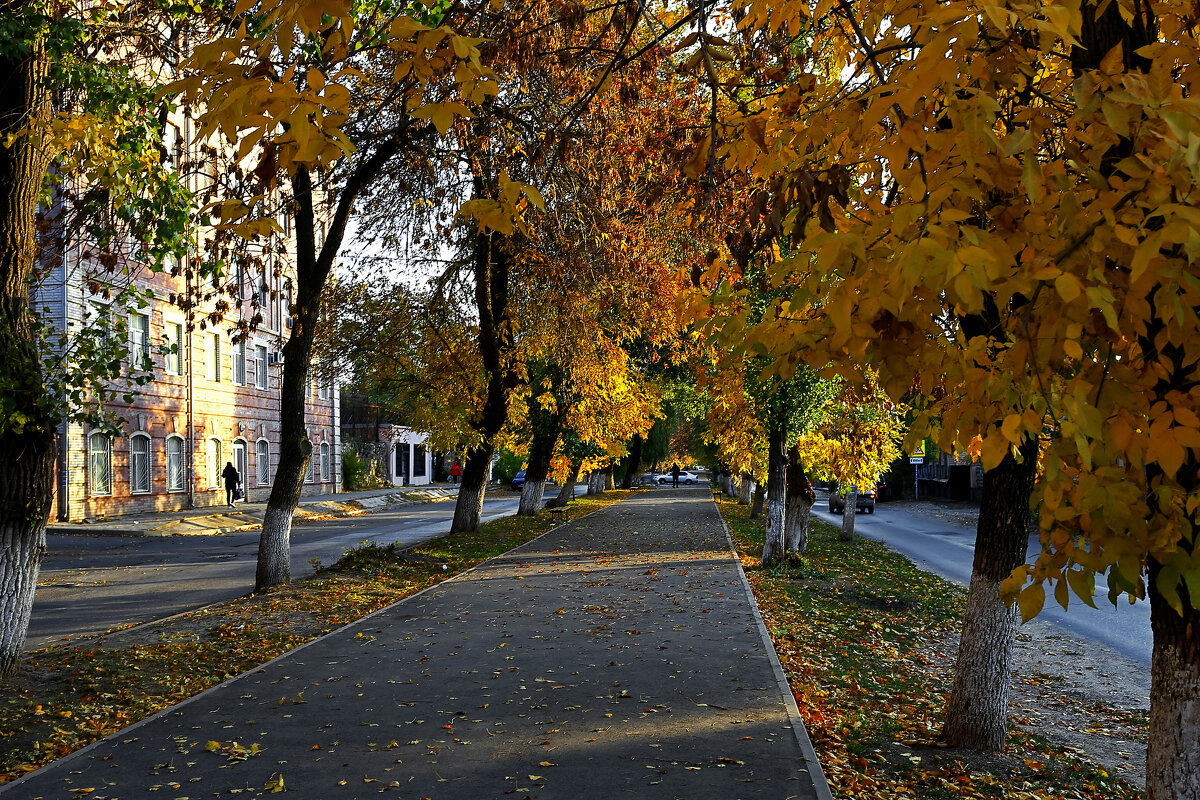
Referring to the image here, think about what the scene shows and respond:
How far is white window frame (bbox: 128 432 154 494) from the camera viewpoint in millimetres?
28891

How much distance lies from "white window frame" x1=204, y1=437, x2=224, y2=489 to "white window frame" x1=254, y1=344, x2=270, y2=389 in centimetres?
488

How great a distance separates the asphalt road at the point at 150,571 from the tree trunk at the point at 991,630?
953cm

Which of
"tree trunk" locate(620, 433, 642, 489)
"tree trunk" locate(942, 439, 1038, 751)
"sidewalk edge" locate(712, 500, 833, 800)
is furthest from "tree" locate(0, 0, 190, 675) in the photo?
"tree trunk" locate(620, 433, 642, 489)

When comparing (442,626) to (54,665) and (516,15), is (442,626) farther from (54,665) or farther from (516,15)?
(516,15)

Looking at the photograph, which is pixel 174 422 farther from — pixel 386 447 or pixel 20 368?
pixel 386 447

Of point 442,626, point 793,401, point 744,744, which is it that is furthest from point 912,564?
point 744,744

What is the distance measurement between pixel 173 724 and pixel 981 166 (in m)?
6.55

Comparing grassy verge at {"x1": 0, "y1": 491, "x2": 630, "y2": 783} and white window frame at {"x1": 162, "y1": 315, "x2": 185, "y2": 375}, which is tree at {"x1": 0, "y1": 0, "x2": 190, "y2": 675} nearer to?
grassy verge at {"x1": 0, "y1": 491, "x2": 630, "y2": 783}

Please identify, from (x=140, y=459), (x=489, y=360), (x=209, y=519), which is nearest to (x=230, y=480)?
(x=140, y=459)

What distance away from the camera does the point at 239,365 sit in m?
37.3

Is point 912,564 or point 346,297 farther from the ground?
point 346,297

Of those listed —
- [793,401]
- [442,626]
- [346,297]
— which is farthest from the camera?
[346,297]

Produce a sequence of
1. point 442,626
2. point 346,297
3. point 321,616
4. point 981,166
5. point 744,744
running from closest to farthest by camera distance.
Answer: point 981,166
point 744,744
point 442,626
point 321,616
point 346,297

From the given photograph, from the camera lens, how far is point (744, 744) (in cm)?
611
